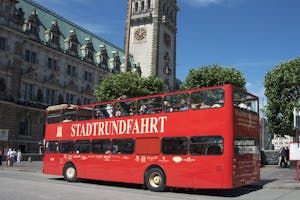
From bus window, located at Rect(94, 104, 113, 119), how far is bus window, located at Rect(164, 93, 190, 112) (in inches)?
148

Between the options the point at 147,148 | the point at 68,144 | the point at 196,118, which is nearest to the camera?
the point at 196,118

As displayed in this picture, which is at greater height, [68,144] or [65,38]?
[65,38]

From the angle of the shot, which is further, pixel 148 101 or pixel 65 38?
pixel 65 38

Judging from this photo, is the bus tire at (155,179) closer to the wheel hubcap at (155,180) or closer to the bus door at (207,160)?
the wheel hubcap at (155,180)

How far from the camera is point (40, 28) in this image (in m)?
64.4

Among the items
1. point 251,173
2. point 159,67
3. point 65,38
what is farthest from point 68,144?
point 159,67

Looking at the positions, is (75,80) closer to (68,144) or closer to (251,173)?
(68,144)

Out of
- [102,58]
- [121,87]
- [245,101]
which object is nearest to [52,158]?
[245,101]

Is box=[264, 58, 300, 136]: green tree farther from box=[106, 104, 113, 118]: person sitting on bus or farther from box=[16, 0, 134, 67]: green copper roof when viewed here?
box=[16, 0, 134, 67]: green copper roof

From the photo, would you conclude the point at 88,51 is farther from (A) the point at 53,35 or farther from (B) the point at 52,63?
(B) the point at 52,63

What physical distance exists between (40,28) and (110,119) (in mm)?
48224

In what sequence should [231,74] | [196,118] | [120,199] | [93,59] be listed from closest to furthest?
[120,199] → [196,118] → [231,74] → [93,59]

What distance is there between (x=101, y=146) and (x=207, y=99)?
7029 millimetres

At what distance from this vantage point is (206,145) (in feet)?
54.8
